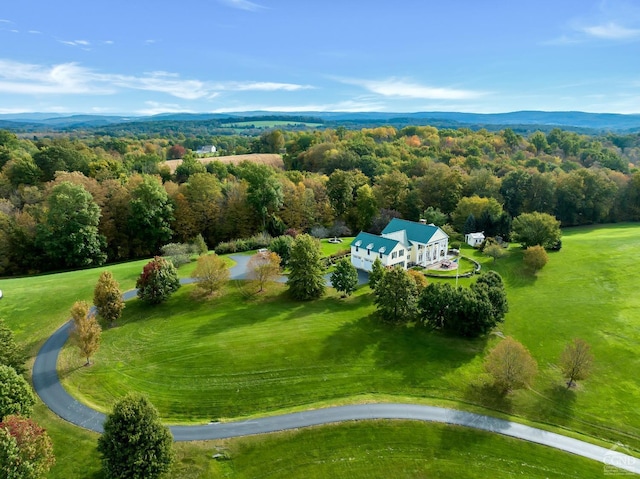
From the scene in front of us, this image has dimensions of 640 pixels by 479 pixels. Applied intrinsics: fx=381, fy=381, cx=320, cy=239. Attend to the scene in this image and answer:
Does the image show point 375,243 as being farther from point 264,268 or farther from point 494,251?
point 494,251

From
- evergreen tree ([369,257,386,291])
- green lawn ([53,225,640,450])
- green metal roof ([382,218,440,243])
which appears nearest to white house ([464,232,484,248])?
green metal roof ([382,218,440,243])

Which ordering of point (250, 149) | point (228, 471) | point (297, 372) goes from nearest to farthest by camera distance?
point (228, 471)
point (297, 372)
point (250, 149)

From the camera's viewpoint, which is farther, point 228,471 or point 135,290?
point 135,290

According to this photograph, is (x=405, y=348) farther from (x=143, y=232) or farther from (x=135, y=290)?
(x=143, y=232)

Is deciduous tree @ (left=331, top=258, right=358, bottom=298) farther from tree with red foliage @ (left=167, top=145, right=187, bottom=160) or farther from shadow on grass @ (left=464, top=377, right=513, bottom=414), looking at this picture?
tree with red foliage @ (left=167, top=145, right=187, bottom=160)

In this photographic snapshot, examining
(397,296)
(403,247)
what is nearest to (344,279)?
(397,296)

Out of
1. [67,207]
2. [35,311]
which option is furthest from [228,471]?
[67,207]
